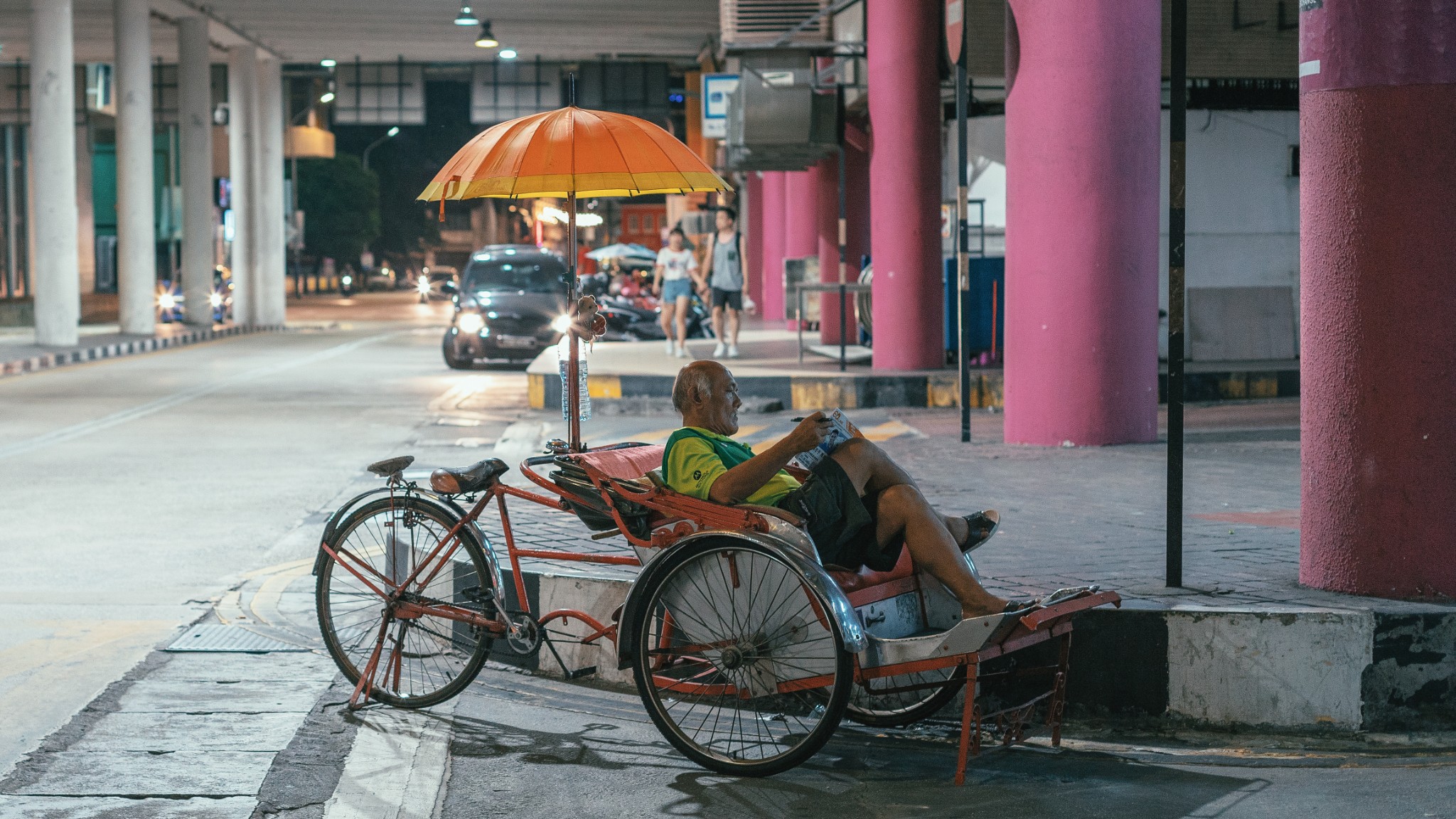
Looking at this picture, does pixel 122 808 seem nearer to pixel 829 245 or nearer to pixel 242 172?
pixel 829 245

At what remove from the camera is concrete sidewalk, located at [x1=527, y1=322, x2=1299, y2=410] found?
14977 mm

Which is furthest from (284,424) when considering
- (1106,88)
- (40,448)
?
(1106,88)

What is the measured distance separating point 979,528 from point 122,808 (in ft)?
8.97

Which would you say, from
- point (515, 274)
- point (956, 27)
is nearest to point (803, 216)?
point (515, 274)

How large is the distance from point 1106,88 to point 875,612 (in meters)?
6.39

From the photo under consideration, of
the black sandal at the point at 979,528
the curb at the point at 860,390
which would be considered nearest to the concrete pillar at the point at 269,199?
the curb at the point at 860,390

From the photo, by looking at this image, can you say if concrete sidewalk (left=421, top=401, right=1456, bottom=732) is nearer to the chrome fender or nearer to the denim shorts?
the chrome fender

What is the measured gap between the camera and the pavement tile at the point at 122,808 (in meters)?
4.40

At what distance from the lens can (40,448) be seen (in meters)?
13.1

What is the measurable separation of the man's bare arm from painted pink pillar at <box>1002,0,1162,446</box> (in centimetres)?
599

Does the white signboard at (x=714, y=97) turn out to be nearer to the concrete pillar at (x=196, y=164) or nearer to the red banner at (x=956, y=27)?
the concrete pillar at (x=196, y=164)

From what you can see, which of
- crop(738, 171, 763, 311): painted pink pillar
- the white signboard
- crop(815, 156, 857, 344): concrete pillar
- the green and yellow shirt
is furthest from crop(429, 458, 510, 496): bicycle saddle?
crop(738, 171, 763, 311): painted pink pillar

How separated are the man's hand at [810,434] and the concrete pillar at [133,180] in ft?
A: 95.8

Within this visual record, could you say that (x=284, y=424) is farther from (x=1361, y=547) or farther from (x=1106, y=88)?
(x=1361, y=547)
